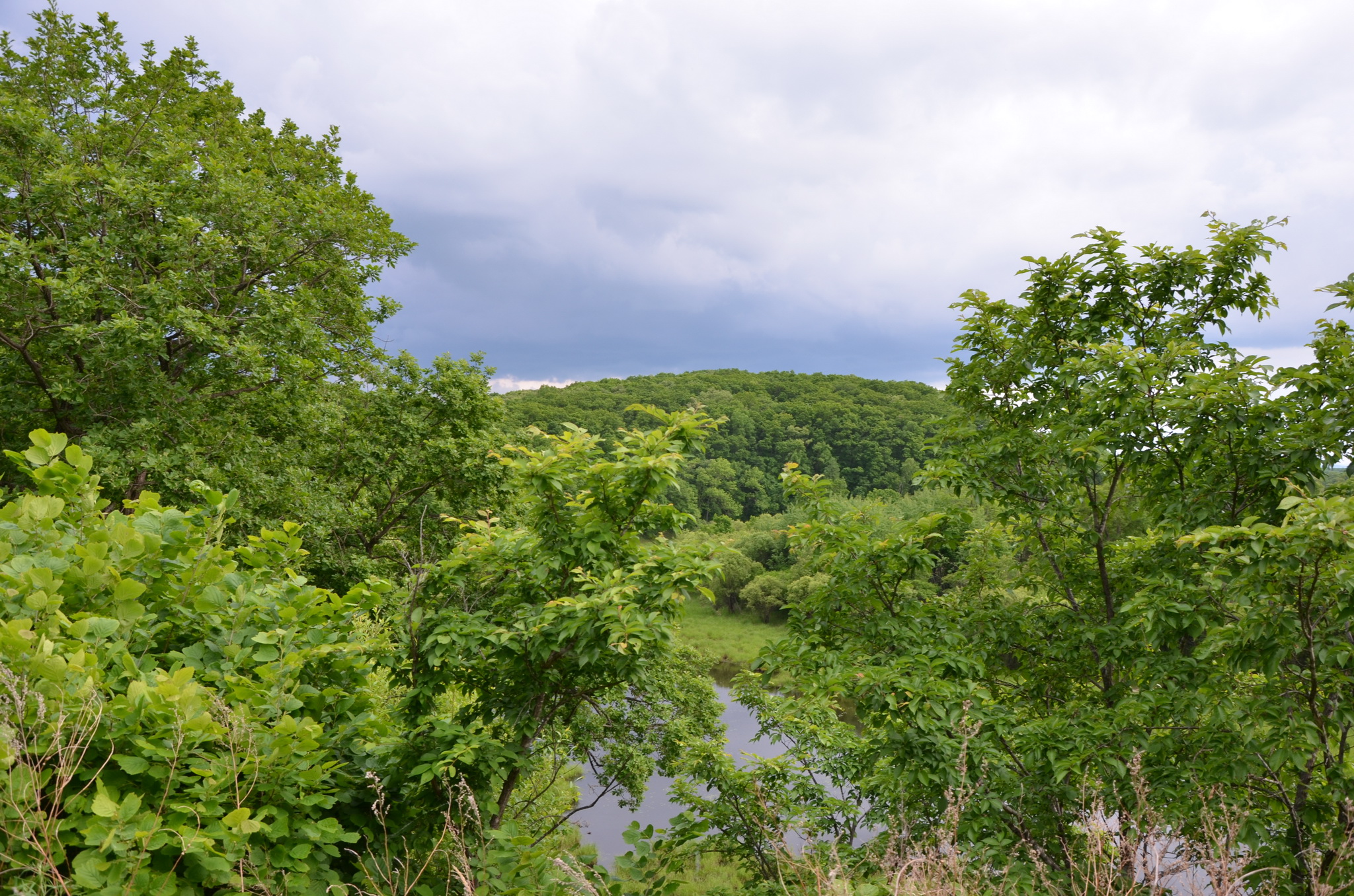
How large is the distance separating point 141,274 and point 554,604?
1020cm

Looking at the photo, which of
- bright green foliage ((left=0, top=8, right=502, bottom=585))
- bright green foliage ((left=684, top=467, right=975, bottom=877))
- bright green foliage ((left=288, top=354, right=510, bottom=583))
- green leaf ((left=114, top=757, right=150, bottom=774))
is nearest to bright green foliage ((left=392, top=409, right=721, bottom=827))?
green leaf ((left=114, top=757, right=150, bottom=774))

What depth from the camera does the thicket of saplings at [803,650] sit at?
268cm

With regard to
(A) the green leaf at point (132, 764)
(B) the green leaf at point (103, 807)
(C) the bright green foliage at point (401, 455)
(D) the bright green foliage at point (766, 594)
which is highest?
(C) the bright green foliage at point (401, 455)

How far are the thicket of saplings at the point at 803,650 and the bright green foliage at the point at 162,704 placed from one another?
0.07 feet

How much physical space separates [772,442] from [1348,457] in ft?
244

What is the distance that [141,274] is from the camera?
33.4ft

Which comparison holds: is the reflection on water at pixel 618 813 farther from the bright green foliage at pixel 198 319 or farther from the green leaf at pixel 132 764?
the green leaf at pixel 132 764

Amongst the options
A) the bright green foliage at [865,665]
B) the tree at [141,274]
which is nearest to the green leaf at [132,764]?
the bright green foliage at [865,665]

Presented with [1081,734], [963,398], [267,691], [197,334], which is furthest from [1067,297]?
[197,334]

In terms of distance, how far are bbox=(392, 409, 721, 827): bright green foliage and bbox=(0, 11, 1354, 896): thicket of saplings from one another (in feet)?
0.09

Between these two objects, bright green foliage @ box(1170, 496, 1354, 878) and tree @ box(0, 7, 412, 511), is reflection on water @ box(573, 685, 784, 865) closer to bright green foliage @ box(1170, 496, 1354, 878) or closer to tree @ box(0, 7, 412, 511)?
tree @ box(0, 7, 412, 511)

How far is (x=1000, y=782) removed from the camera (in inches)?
204

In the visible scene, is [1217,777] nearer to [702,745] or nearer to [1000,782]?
[1000,782]

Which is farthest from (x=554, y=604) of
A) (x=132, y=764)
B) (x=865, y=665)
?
(x=865, y=665)
